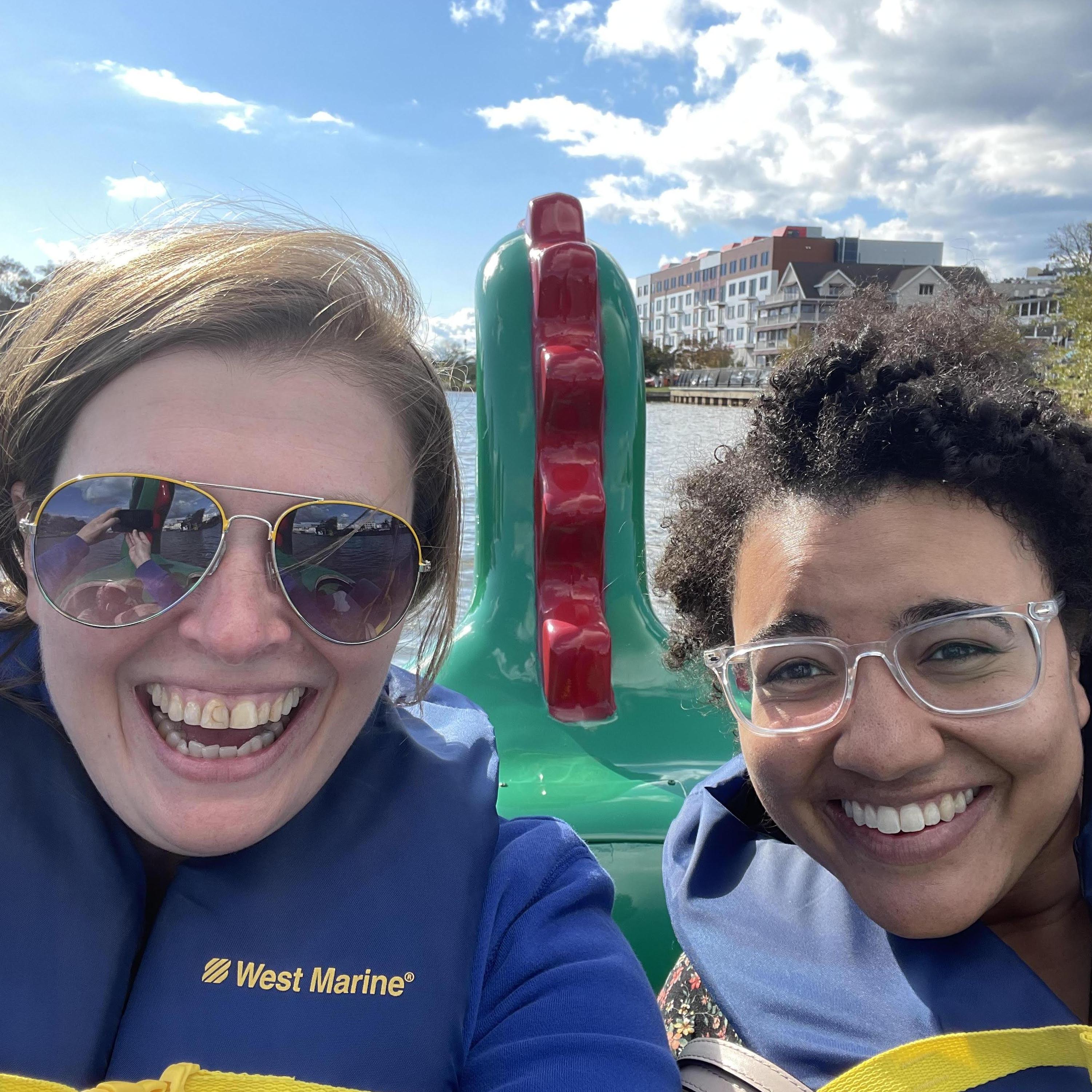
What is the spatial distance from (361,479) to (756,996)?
89 cm

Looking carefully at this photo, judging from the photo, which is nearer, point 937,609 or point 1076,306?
point 937,609

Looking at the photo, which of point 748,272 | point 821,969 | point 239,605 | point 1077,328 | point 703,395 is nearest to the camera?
point 239,605

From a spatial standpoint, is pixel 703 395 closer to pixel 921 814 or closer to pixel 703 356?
pixel 703 356

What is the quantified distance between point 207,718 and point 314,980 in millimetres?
338

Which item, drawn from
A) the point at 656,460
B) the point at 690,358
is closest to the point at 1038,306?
the point at 690,358

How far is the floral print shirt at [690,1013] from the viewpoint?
4.63ft

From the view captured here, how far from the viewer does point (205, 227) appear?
1.40 m

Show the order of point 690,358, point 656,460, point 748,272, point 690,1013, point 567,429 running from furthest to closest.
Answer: point 748,272
point 690,358
point 656,460
point 567,429
point 690,1013

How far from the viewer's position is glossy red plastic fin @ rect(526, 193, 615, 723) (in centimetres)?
276

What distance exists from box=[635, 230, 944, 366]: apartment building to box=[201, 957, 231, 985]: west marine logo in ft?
212

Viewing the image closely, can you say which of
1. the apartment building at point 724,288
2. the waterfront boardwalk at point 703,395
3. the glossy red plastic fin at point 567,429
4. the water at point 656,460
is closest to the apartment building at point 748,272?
the apartment building at point 724,288

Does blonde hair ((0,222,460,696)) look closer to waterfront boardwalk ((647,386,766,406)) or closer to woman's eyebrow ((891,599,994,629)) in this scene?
woman's eyebrow ((891,599,994,629))

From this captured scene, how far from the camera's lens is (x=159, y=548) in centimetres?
107

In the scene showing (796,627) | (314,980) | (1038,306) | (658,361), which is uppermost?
(1038,306)
